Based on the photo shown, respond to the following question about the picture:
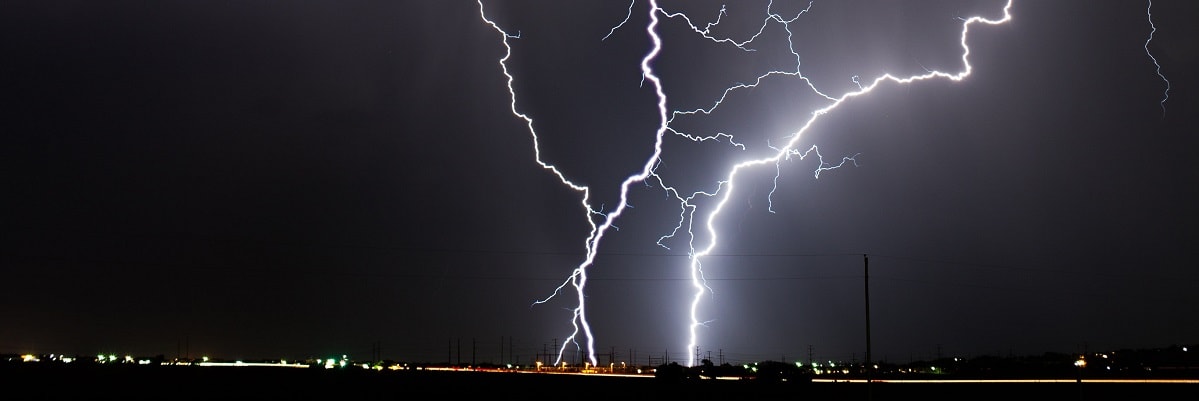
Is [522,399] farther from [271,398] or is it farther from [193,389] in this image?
[193,389]

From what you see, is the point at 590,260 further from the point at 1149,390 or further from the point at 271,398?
the point at 1149,390

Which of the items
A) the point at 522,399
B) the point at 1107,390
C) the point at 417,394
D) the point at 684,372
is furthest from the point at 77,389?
the point at 1107,390

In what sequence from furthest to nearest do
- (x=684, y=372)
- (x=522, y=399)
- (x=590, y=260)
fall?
(x=684, y=372) < (x=590, y=260) < (x=522, y=399)

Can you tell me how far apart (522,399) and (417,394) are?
13.0 ft

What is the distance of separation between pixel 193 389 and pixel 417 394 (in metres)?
7.04

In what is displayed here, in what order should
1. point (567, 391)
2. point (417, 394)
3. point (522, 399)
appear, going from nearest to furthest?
point (522, 399)
point (417, 394)
point (567, 391)

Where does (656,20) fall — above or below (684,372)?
above

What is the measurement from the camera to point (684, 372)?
167 feet

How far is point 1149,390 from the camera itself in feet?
113

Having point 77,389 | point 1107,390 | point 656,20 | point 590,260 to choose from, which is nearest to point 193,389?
point 77,389

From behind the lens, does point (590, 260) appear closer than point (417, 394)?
No

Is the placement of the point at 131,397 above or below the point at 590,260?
below

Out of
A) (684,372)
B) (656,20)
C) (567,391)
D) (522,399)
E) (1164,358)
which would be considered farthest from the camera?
(1164,358)

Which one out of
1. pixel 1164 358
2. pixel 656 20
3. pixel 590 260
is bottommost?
pixel 1164 358
